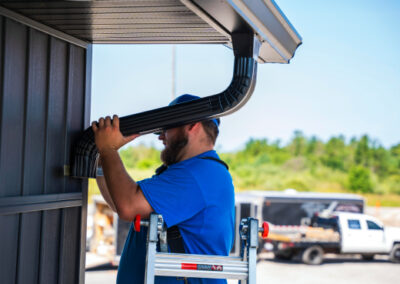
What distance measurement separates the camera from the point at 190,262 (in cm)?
237

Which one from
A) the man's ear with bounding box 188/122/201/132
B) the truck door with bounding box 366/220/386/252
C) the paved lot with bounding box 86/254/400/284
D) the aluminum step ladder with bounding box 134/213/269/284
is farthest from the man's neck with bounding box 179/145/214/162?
the truck door with bounding box 366/220/386/252

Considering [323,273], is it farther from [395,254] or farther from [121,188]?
[121,188]

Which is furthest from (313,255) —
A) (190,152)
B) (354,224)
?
(190,152)

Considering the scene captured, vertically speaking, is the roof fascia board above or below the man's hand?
above

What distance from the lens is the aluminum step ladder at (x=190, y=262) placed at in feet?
7.66

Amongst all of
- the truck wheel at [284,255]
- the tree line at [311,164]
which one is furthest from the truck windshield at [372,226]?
the tree line at [311,164]

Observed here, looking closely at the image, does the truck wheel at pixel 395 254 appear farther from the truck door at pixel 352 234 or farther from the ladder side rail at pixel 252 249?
the ladder side rail at pixel 252 249

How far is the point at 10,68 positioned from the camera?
2.57 meters

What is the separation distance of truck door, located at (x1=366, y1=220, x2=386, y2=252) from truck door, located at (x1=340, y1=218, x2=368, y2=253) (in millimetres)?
247

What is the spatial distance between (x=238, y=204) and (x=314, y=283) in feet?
9.88

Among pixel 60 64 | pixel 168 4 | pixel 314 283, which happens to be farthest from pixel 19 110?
pixel 314 283

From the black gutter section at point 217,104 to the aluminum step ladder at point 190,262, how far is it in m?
0.63

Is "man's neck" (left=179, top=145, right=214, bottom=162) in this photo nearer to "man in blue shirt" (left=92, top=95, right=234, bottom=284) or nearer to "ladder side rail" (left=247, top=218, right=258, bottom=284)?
"man in blue shirt" (left=92, top=95, right=234, bottom=284)

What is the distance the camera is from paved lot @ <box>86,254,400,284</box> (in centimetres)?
1199
